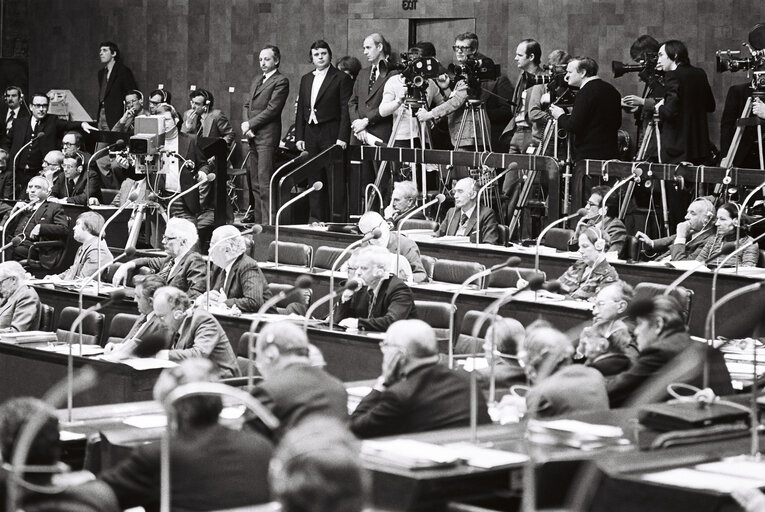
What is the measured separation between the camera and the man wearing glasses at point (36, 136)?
14023mm

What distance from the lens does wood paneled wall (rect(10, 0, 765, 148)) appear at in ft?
39.3

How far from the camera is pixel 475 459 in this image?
4438mm

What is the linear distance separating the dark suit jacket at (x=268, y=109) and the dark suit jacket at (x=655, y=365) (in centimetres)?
667

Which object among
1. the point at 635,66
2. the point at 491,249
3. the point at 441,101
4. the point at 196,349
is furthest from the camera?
the point at 441,101

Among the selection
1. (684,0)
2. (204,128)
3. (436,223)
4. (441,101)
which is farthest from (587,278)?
(204,128)

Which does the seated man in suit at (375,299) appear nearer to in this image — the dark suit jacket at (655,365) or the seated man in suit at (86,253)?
the dark suit jacket at (655,365)

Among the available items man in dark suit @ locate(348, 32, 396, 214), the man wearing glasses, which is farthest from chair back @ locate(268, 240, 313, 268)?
the man wearing glasses

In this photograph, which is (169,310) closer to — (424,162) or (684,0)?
(424,162)

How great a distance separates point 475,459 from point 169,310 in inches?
125

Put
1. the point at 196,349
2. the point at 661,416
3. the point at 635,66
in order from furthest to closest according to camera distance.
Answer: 1. the point at 635,66
2. the point at 196,349
3. the point at 661,416

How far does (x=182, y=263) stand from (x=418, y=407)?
4.21 m

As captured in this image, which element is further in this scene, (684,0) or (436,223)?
(684,0)

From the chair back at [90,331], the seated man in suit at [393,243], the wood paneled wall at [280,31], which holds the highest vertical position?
the wood paneled wall at [280,31]

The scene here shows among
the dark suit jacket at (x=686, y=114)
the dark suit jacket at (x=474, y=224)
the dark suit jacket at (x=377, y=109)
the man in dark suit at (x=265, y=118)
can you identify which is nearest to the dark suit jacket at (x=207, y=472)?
the dark suit jacket at (x=474, y=224)
